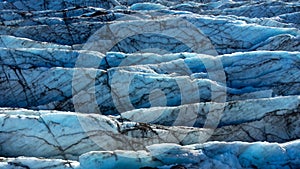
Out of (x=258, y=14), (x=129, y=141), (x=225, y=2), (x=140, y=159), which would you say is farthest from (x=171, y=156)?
(x=225, y=2)

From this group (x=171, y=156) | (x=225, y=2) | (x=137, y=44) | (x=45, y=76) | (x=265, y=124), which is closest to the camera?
(x=171, y=156)

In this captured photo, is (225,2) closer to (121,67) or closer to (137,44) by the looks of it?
(137,44)

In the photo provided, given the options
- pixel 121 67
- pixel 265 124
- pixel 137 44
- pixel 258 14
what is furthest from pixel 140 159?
pixel 258 14

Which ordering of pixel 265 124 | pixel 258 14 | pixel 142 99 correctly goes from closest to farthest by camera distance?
pixel 265 124 < pixel 142 99 < pixel 258 14

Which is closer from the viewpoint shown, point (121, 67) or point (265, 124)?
point (265, 124)

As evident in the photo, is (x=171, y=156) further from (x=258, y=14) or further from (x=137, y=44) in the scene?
(x=258, y=14)

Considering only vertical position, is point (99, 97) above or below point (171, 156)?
below
